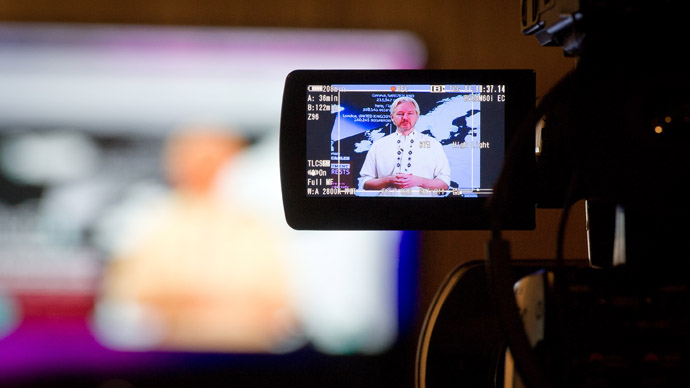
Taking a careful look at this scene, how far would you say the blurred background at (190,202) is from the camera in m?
1.55

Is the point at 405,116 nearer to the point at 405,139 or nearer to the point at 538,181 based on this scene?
the point at 405,139

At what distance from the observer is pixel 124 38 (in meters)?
1.55

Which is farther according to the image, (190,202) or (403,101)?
(190,202)

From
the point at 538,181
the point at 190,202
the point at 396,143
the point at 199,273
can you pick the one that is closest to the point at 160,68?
the point at 190,202

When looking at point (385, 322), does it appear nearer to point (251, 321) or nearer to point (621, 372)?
point (251, 321)

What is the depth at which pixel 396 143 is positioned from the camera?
87cm

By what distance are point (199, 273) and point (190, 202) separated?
193 millimetres

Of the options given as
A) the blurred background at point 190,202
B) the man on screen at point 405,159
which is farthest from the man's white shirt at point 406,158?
the blurred background at point 190,202

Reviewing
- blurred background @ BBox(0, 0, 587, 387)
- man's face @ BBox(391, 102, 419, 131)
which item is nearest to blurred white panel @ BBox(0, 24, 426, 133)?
blurred background @ BBox(0, 0, 587, 387)

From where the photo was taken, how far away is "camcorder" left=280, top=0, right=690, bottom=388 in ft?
1.82

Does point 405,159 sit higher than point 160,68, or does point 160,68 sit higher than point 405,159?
point 160,68

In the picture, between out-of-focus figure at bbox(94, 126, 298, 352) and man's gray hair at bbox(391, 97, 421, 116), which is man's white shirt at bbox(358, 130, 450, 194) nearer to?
man's gray hair at bbox(391, 97, 421, 116)

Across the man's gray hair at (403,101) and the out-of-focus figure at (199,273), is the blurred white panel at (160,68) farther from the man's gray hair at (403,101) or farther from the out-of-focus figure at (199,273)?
the man's gray hair at (403,101)

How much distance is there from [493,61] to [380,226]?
36.0 inches
